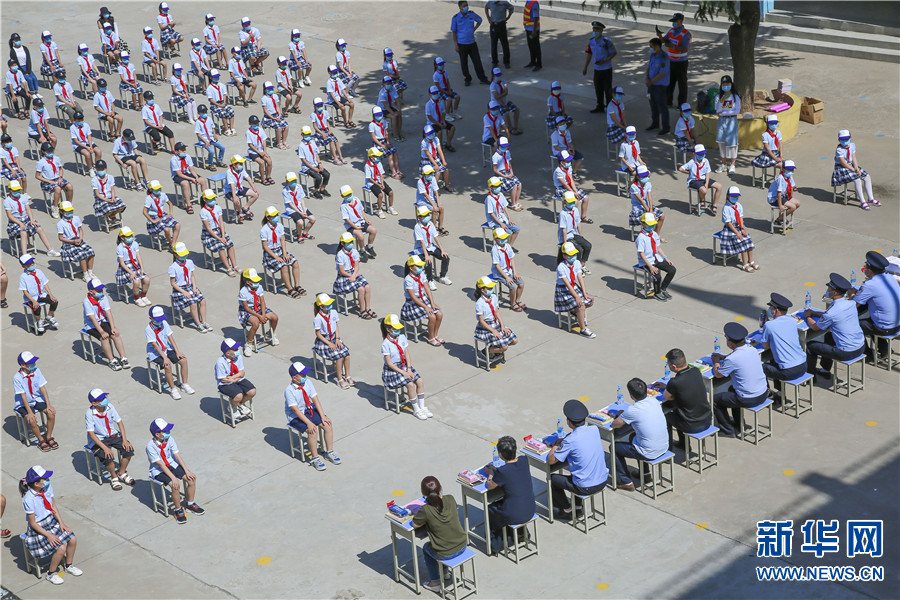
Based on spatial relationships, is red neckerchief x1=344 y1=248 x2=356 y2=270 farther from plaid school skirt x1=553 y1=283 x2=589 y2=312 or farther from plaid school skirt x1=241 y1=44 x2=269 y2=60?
plaid school skirt x1=241 y1=44 x2=269 y2=60

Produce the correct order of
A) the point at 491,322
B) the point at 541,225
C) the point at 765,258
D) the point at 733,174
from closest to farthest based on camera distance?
the point at 491,322
the point at 765,258
the point at 541,225
the point at 733,174

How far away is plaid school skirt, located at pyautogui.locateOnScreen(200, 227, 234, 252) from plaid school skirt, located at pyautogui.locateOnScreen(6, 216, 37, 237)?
3486 mm

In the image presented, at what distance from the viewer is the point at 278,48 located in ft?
110

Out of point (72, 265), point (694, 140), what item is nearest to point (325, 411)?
point (72, 265)

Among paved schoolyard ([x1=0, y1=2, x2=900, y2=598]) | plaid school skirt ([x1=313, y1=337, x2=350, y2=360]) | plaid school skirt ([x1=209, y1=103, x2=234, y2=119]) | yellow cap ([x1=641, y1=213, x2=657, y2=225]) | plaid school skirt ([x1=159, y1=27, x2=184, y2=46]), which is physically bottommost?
paved schoolyard ([x1=0, y1=2, x2=900, y2=598])

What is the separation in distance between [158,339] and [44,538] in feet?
14.4

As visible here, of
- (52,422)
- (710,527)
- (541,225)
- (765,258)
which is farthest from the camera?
(541,225)

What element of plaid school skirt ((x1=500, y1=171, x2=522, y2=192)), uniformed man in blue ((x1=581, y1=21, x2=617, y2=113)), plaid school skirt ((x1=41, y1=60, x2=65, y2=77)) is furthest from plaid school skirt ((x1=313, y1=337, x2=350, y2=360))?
plaid school skirt ((x1=41, y1=60, x2=65, y2=77))

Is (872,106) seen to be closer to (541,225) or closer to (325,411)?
(541,225)

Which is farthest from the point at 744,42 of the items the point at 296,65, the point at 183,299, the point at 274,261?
the point at 183,299

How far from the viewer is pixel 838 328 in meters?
15.6

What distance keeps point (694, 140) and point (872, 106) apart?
522cm

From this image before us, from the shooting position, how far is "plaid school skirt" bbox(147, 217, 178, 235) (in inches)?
856

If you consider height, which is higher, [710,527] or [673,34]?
[673,34]
